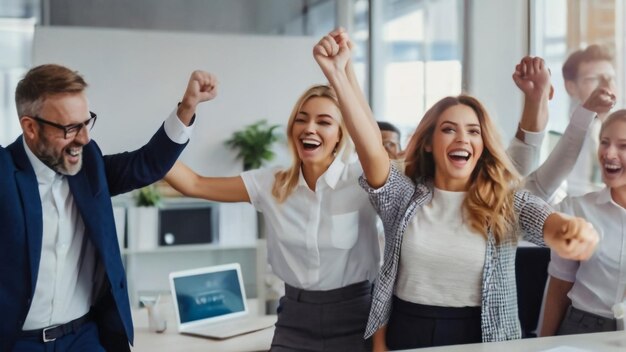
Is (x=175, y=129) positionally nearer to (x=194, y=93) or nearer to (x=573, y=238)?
(x=194, y=93)

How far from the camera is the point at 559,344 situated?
7.69 ft

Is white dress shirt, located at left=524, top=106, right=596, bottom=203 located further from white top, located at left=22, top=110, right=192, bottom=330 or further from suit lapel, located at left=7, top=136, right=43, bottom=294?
suit lapel, located at left=7, top=136, right=43, bottom=294

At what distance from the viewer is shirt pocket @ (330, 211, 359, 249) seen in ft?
8.35

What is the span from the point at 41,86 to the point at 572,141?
1.84m

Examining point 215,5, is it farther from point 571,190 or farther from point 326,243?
point 326,243

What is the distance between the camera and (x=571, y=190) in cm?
438

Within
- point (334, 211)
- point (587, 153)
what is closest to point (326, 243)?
point (334, 211)

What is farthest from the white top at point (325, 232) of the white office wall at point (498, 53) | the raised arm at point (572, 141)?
the white office wall at point (498, 53)

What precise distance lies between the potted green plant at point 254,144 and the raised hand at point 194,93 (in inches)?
187

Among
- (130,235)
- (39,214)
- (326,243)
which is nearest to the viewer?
(39,214)

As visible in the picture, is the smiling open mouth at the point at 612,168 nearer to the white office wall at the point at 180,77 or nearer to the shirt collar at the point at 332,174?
the shirt collar at the point at 332,174

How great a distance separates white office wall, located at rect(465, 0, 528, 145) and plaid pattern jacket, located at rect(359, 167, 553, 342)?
322 cm

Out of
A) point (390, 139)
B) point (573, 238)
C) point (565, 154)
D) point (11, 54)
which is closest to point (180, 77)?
point (11, 54)

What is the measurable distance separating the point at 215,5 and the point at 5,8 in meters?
1.91
